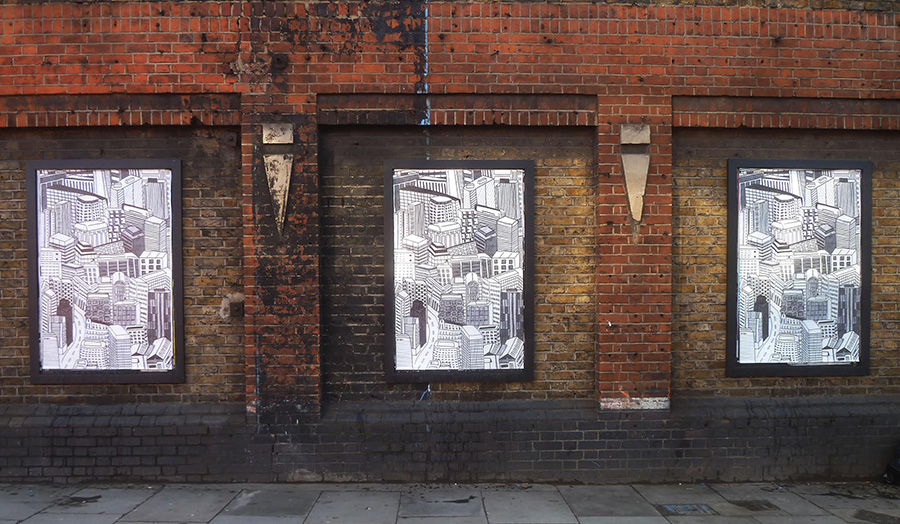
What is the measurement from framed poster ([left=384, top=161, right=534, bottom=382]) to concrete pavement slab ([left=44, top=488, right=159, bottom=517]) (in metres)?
2.43

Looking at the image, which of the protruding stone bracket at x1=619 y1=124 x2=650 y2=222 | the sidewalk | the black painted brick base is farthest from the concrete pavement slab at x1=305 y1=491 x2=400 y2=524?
the protruding stone bracket at x1=619 y1=124 x2=650 y2=222

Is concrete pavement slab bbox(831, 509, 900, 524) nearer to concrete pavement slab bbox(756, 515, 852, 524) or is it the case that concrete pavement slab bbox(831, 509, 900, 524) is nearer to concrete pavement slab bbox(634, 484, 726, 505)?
concrete pavement slab bbox(756, 515, 852, 524)

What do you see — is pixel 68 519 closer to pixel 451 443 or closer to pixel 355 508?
pixel 355 508

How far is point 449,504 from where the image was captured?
5.09 meters

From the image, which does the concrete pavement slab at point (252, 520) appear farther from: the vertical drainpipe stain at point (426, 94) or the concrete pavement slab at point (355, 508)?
the vertical drainpipe stain at point (426, 94)

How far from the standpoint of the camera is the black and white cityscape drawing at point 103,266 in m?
5.61

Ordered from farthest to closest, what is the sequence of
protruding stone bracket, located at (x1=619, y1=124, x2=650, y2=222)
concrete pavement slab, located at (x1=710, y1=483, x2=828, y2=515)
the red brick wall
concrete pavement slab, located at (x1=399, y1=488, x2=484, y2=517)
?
1. protruding stone bracket, located at (x1=619, y1=124, x2=650, y2=222)
2. the red brick wall
3. concrete pavement slab, located at (x1=710, y1=483, x2=828, y2=515)
4. concrete pavement slab, located at (x1=399, y1=488, x2=484, y2=517)

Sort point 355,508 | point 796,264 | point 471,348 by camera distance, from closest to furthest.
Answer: point 355,508 < point 471,348 < point 796,264

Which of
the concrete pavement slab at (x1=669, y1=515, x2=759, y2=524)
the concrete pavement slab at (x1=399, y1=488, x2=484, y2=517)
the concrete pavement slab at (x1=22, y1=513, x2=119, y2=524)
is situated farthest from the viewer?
the concrete pavement slab at (x1=399, y1=488, x2=484, y2=517)

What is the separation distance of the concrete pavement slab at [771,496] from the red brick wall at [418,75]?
109 cm

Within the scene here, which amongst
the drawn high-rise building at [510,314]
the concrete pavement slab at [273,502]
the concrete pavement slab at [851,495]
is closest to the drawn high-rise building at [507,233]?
the drawn high-rise building at [510,314]

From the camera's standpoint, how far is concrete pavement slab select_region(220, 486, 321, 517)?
16.0 feet

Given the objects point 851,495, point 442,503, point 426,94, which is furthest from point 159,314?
point 851,495

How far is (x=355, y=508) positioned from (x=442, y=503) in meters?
0.74
